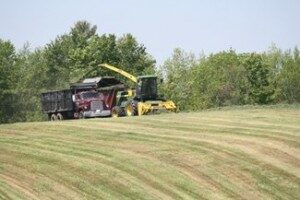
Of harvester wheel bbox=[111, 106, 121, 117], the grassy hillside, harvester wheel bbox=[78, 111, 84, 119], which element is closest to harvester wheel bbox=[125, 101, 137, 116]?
harvester wheel bbox=[111, 106, 121, 117]

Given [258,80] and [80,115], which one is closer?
[80,115]

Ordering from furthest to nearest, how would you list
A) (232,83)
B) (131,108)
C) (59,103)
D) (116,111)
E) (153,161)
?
(232,83)
(59,103)
(116,111)
(131,108)
(153,161)

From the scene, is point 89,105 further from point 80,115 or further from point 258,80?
point 258,80

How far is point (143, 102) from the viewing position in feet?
116

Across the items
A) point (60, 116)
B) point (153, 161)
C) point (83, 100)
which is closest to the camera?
point (153, 161)

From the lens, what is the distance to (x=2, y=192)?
48.3 ft

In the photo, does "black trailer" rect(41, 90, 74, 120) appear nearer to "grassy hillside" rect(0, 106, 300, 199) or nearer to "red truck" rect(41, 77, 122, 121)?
"red truck" rect(41, 77, 122, 121)

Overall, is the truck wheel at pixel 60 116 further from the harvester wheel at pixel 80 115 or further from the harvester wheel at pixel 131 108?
the harvester wheel at pixel 131 108

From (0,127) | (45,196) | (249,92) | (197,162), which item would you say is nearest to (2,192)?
(45,196)

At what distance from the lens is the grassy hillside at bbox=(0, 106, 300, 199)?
15.9 meters

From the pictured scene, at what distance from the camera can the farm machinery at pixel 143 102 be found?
113ft

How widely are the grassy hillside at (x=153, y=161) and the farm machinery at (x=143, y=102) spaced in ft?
28.9

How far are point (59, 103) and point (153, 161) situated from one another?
913 inches

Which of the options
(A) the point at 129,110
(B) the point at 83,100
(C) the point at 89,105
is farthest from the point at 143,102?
(B) the point at 83,100
